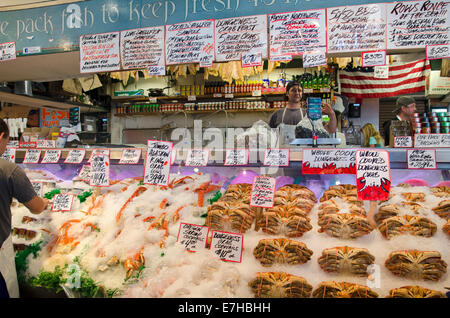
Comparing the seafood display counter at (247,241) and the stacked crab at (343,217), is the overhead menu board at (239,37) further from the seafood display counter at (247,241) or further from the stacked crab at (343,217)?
the stacked crab at (343,217)

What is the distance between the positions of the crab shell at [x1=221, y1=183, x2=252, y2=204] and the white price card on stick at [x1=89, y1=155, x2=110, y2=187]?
2.67ft

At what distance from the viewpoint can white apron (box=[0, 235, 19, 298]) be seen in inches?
70.1

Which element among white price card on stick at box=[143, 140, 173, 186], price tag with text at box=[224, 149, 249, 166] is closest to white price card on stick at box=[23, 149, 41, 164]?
white price card on stick at box=[143, 140, 173, 186]

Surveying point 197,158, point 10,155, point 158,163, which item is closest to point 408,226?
point 197,158

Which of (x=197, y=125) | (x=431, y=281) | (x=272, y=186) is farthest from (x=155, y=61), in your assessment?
(x=197, y=125)

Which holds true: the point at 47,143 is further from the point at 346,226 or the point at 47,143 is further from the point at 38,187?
the point at 346,226

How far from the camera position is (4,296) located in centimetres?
175

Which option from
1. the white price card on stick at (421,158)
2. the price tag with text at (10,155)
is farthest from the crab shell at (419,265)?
the price tag with text at (10,155)

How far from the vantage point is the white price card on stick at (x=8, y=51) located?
8.35 feet

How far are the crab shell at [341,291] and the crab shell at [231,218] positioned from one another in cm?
57

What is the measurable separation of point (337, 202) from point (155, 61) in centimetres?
153

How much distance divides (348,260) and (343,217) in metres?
0.28

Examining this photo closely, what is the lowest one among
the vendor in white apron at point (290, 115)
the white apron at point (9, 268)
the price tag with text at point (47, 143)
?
the white apron at point (9, 268)

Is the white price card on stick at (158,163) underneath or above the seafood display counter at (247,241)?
above
